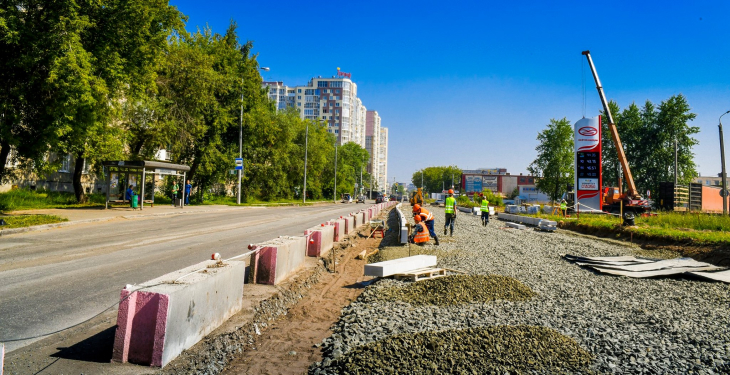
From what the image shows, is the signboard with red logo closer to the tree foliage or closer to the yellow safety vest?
the yellow safety vest

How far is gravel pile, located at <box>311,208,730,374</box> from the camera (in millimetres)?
4480

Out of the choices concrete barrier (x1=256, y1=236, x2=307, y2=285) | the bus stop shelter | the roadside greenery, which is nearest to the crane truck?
concrete barrier (x1=256, y1=236, x2=307, y2=285)

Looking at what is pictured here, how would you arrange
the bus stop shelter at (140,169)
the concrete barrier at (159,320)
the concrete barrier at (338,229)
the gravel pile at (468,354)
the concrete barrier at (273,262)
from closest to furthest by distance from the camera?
1. the concrete barrier at (159,320)
2. the gravel pile at (468,354)
3. the concrete barrier at (273,262)
4. the concrete barrier at (338,229)
5. the bus stop shelter at (140,169)

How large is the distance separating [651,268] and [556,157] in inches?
2319

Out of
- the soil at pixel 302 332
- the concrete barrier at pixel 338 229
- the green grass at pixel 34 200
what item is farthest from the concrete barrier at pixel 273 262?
the green grass at pixel 34 200

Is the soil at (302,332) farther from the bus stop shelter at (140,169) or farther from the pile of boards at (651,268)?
the bus stop shelter at (140,169)

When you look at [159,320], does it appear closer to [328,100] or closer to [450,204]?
[450,204]

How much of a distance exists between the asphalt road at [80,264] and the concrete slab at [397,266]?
368cm

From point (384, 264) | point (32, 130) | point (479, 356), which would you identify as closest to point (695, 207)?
point (384, 264)

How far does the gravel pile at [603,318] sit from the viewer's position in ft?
14.7

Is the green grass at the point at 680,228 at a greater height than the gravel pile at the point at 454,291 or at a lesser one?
greater

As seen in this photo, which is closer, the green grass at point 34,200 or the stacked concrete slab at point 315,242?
the stacked concrete slab at point 315,242

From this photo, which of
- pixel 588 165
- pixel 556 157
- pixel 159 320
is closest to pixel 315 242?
pixel 159 320

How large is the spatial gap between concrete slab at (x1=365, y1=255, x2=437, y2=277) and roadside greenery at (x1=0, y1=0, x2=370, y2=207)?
46.0 feet
